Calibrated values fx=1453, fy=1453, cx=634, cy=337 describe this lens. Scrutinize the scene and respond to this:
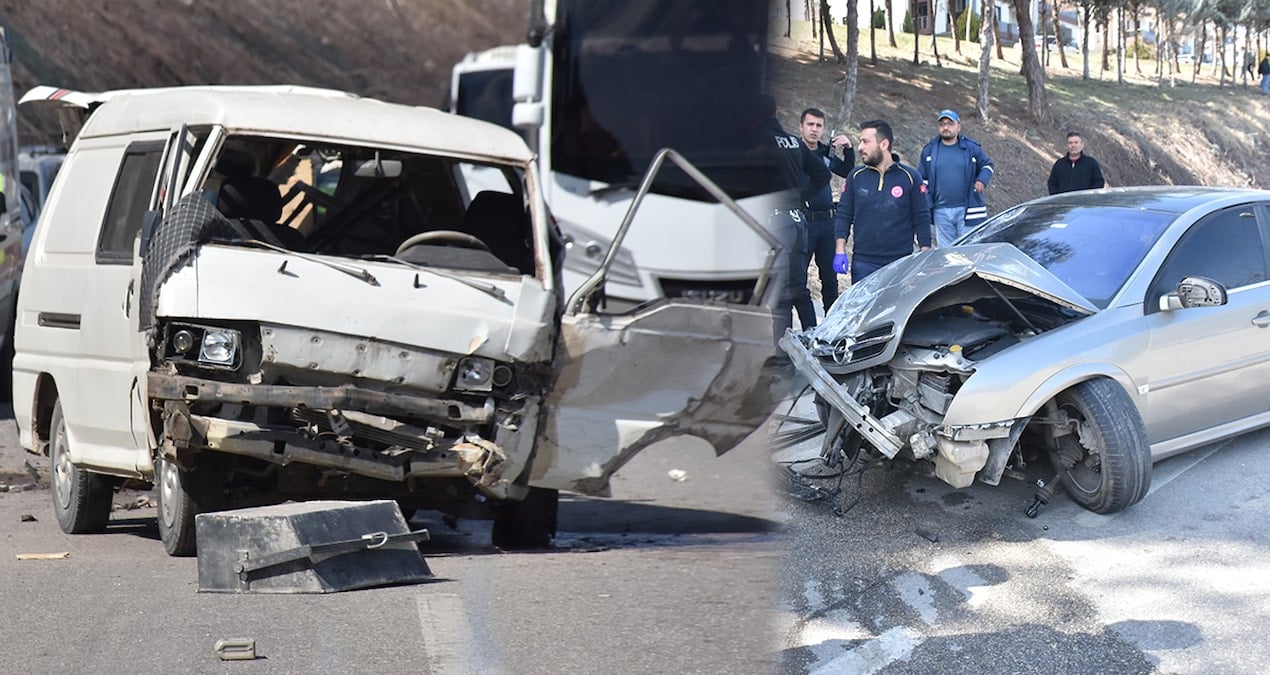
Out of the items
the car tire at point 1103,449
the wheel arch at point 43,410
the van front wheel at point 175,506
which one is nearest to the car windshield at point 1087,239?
the car tire at point 1103,449

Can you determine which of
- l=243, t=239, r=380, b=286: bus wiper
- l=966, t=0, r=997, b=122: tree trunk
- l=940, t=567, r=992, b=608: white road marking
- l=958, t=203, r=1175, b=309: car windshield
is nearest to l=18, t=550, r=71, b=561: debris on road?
l=243, t=239, r=380, b=286: bus wiper

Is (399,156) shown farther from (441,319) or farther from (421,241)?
(441,319)

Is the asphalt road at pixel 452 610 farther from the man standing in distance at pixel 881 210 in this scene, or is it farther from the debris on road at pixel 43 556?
the man standing in distance at pixel 881 210

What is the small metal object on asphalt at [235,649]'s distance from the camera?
161 inches

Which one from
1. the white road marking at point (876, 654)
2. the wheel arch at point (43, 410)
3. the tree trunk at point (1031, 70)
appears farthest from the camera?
the tree trunk at point (1031, 70)

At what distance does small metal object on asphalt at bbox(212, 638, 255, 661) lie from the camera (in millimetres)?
4102

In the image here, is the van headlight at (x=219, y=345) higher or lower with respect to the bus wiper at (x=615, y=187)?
higher

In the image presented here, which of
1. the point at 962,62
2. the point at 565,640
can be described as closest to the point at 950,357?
the point at 565,640

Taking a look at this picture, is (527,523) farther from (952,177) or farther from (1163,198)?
(952,177)

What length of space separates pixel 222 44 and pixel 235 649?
46.4 ft

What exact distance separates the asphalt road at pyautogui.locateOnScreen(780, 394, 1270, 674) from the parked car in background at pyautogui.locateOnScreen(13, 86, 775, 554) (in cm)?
78

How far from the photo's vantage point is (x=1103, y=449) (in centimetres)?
599

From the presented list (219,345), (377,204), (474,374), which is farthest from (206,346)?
(377,204)

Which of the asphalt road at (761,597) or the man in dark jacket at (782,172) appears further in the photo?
the asphalt road at (761,597)
